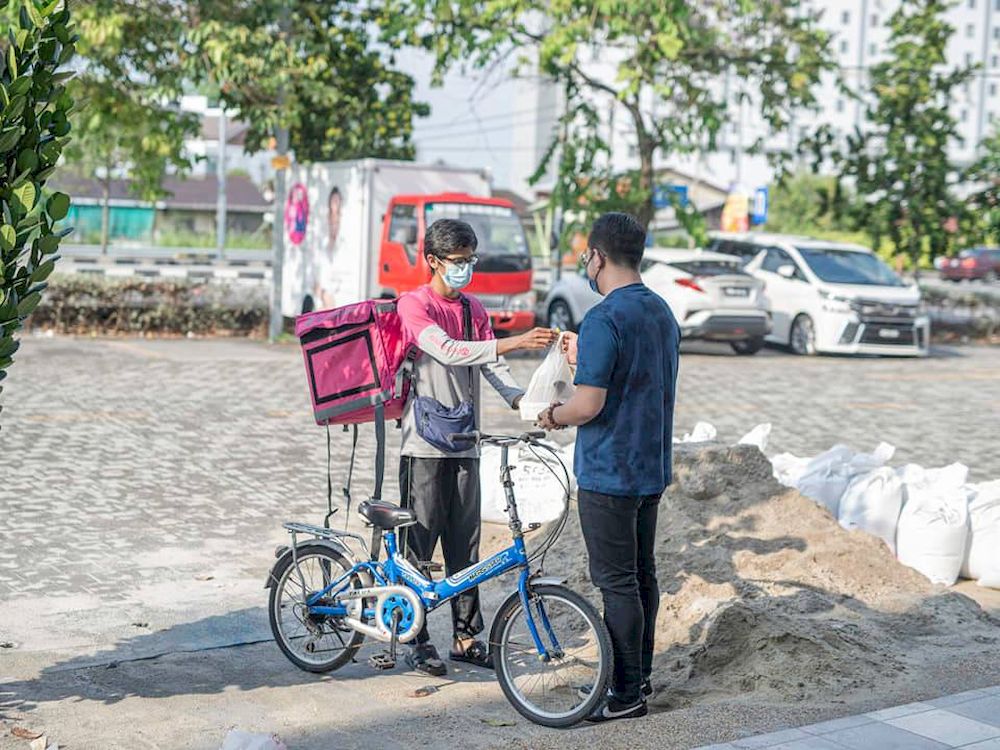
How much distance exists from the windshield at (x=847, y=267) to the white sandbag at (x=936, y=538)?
590 inches

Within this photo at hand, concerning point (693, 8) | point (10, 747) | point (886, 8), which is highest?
point (886, 8)

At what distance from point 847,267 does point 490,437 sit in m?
18.5

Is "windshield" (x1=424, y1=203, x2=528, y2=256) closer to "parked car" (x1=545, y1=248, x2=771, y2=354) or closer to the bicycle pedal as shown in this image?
"parked car" (x1=545, y1=248, x2=771, y2=354)

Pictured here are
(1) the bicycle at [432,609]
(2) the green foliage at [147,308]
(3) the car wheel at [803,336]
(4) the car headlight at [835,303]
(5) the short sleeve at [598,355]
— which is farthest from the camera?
(3) the car wheel at [803,336]

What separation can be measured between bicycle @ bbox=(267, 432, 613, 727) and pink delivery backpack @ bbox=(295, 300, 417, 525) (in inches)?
11.9

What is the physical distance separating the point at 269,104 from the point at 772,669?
54.0 feet

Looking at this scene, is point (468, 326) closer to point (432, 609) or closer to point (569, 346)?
point (569, 346)

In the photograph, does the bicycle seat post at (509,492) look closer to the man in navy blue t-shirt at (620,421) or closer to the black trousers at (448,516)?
the man in navy blue t-shirt at (620,421)

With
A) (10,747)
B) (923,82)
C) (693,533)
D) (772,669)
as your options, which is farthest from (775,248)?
(10,747)

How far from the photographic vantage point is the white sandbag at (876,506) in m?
8.11

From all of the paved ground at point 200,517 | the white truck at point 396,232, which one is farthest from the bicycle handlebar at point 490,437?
the white truck at point 396,232

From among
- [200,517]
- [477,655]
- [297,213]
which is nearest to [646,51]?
[297,213]

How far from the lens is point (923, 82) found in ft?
87.7

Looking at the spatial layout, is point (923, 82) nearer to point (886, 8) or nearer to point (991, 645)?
point (991, 645)
